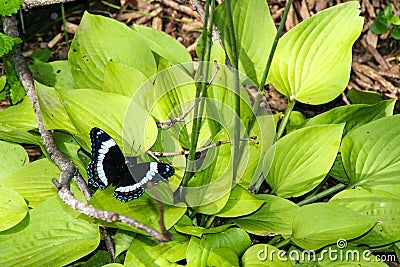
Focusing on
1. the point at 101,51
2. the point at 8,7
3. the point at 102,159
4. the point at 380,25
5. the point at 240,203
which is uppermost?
the point at 8,7

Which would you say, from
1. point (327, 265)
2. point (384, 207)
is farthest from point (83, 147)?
point (384, 207)

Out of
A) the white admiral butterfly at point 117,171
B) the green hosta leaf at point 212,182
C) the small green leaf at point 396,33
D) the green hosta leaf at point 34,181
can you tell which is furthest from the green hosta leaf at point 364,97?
the green hosta leaf at point 34,181

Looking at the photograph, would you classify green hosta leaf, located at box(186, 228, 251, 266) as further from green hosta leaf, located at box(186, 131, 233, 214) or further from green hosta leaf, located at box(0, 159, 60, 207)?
green hosta leaf, located at box(0, 159, 60, 207)

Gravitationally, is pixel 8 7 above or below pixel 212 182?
above

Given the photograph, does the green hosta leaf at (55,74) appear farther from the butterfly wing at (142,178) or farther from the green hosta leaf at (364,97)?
the green hosta leaf at (364,97)

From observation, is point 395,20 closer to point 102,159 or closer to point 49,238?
point 102,159

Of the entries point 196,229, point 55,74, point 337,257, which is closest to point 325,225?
point 337,257

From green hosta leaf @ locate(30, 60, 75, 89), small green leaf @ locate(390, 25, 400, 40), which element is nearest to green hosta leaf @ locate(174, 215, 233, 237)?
green hosta leaf @ locate(30, 60, 75, 89)
